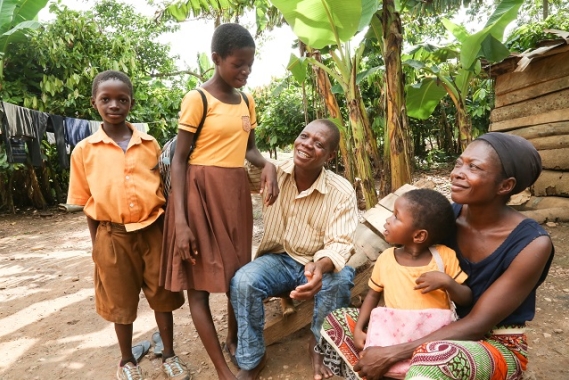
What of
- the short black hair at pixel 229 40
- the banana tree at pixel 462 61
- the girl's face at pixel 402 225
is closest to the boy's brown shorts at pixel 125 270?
the short black hair at pixel 229 40

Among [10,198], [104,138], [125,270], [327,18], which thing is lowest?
[10,198]

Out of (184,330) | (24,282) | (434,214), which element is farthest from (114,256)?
(24,282)

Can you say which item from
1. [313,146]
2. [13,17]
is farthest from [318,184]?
[13,17]

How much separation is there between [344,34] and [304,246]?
2116 mm

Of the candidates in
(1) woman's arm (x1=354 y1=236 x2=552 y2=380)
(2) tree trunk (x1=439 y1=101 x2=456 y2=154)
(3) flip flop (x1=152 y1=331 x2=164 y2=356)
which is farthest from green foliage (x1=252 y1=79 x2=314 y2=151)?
(1) woman's arm (x1=354 y1=236 x2=552 y2=380)

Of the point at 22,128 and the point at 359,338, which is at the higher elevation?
the point at 22,128

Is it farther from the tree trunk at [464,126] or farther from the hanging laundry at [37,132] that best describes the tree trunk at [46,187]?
the tree trunk at [464,126]

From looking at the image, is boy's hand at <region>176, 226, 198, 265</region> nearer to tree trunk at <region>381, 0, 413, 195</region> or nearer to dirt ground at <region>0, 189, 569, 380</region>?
dirt ground at <region>0, 189, 569, 380</region>

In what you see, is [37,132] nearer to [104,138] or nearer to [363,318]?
[104,138]

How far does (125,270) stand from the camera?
2.03 meters

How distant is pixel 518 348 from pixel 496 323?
19cm

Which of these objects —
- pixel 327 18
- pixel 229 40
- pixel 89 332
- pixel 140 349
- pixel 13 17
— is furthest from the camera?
pixel 13 17

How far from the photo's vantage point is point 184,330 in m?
2.74

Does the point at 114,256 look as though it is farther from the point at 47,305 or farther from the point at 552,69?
the point at 552,69
